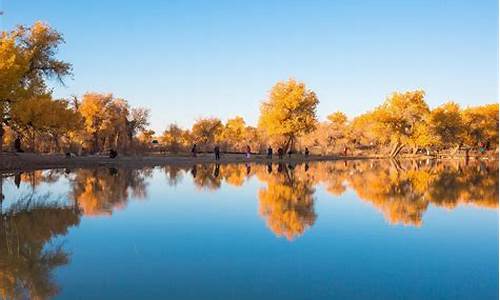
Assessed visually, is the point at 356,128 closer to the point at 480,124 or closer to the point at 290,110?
the point at 480,124

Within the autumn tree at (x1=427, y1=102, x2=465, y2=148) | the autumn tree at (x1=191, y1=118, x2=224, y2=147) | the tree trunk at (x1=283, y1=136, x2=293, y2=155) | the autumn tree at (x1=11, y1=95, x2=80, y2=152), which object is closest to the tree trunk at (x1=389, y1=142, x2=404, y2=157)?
the autumn tree at (x1=427, y1=102, x2=465, y2=148)

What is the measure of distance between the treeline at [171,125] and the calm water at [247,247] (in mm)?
16041

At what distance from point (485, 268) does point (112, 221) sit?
818 centimetres

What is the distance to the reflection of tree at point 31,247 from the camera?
20.7 ft

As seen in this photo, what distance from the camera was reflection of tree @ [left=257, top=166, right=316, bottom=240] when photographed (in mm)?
10716

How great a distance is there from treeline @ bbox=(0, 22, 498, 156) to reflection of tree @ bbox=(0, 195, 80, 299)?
690 inches

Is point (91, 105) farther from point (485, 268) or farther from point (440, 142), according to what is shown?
point (485, 268)

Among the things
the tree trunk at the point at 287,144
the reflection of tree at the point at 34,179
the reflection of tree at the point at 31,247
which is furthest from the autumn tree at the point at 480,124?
the reflection of tree at the point at 31,247

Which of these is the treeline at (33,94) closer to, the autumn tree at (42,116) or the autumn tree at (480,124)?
the autumn tree at (42,116)

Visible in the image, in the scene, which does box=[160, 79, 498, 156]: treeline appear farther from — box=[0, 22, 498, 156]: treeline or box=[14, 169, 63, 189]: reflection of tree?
box=[14, 169, 63, 189]: reflection of tree

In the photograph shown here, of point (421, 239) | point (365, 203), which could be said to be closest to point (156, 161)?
point (365, 203)

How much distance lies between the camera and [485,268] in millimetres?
7543

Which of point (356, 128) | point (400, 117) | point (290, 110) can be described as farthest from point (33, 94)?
point (356, 128)

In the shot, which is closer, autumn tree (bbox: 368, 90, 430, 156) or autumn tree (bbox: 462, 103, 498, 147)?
autumn tree (bbox: 368, 90, 430, 156)
